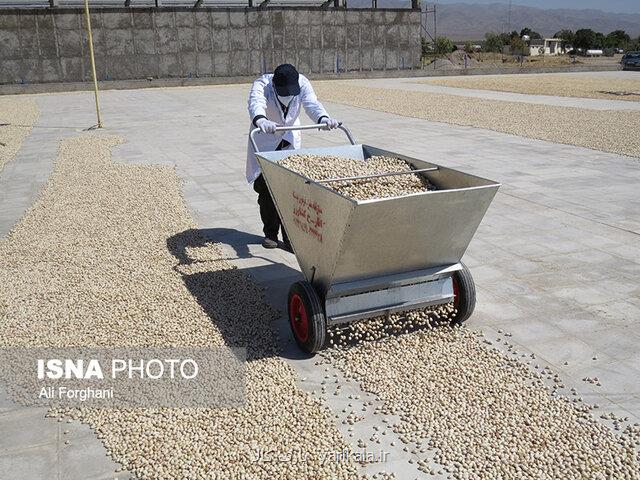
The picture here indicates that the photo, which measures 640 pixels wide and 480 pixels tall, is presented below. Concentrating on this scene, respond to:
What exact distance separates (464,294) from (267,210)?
2539mm

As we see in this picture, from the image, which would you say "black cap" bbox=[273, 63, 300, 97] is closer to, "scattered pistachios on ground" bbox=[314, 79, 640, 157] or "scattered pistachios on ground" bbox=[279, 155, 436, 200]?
"scattered pistachios on ground" bbox=[279, 155, 436, 200]

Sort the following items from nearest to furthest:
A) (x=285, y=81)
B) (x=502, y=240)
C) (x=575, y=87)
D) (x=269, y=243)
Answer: (x=285, y=81) → (x=269, y=243) → (x=502, y=240) → (x=575, y=87)

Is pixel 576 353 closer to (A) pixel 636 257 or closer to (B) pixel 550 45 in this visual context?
(A) pixel 636 257

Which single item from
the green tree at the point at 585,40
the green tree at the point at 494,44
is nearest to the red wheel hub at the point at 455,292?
the green tree at the point at 494,44

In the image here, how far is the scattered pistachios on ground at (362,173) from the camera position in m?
4.58

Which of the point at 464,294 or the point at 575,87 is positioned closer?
the point at 464,294

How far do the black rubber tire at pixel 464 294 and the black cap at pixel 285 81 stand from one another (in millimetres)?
2276

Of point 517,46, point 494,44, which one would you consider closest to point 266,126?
point 517,46

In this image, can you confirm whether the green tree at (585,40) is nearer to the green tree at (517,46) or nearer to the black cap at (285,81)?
the green tree at (517,46)

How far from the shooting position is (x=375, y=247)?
4.14 m

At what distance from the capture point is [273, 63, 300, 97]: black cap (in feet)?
18.7

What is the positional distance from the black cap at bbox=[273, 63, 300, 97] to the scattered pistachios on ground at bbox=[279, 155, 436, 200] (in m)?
0.89

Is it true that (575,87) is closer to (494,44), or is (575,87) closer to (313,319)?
(313,319)

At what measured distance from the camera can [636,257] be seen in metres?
6.19
